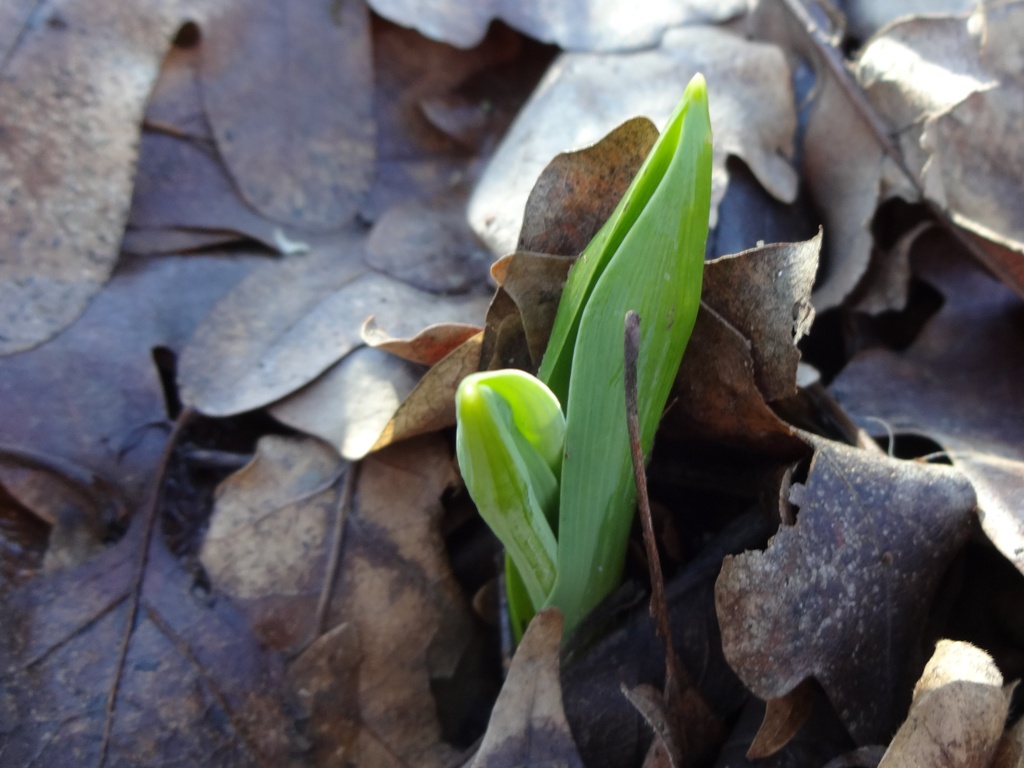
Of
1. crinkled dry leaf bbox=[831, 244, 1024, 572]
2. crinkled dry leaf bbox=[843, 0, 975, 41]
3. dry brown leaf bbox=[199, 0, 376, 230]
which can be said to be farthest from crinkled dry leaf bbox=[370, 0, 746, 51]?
crinkled dry leaf bbox=[831, 244, 1024, 572]

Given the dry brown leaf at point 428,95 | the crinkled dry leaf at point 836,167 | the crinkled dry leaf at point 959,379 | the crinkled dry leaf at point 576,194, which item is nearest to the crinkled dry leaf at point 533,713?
the crinkled dry leaf at point 576,194

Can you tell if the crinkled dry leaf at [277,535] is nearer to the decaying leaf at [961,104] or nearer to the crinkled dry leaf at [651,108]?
the crinkled dry leaf at [651,108]

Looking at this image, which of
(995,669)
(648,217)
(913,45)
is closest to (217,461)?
(648,217)

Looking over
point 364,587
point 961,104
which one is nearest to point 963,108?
point 961,104

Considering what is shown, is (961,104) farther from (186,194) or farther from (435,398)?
(186,194)

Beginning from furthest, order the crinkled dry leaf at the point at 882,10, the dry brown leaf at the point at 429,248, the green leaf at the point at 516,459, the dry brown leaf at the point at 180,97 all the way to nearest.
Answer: the crinkled dry leaf at the point at 882,10 → the dry brown leaf at the point at 180,97 → the dry brown leaf at the point at 429,248 → the green leaf at the point at 516,459

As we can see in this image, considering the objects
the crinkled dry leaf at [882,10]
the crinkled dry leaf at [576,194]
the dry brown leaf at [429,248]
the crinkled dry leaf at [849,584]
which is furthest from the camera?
the crinkled dry leaf at [882,10]
